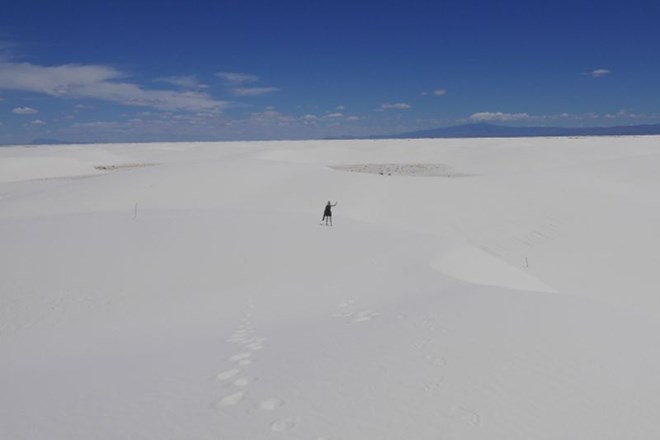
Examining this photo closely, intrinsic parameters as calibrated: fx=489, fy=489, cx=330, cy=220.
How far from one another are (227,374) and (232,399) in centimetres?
82

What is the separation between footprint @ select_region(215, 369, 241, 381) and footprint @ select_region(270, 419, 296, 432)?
4.74ft

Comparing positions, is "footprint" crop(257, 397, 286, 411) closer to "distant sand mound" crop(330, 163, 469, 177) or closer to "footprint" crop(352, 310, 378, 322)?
"footprint" crop(352, 310, 378, 322)

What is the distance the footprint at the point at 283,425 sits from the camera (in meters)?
4.64

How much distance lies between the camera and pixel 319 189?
2762 centimetres

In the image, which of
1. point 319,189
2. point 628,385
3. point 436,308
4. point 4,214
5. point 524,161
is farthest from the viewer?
point 524,161

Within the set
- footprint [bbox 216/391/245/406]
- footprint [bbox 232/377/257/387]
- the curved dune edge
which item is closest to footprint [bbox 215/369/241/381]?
footprint [bbox 232/377/257/387]

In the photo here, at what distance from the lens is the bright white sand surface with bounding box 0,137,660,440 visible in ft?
16.0

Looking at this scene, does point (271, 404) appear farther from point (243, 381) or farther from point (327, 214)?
point (327, 214)

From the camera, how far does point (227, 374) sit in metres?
6.14

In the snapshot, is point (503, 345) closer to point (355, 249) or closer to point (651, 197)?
point (355, 249)

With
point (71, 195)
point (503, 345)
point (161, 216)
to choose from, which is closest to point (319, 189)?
point (161, 216)

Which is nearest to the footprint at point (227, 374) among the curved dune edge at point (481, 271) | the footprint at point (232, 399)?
the footprint at point (232, 399)

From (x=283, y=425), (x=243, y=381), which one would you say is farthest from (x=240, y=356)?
(x=283, y=425)

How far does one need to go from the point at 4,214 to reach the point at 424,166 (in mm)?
40209
